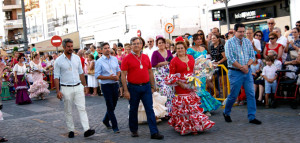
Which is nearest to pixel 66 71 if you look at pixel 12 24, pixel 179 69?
pixel 179 69

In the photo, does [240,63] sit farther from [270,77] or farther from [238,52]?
[270,77]

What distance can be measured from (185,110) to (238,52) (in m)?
1.75

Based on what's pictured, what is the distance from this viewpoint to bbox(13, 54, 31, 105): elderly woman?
50.3 feet

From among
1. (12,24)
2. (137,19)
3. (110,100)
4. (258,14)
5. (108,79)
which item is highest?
(12,24)

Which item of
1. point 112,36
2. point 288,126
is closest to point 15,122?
point 288,126

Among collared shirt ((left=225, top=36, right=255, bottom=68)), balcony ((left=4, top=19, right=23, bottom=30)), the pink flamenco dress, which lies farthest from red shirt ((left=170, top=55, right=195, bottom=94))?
balcony ((left=4, top=19, right=23, bottom=30))

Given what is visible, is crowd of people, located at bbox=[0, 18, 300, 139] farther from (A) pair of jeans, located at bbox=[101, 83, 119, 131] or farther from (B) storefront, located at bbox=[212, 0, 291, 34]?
(B) storefront, located at bbox=[212, 0, 291, 34]

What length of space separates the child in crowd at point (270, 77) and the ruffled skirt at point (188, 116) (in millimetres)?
3003

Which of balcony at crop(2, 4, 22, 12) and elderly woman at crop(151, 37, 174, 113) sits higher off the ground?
balcony at crop(2, 4, 22, 12)

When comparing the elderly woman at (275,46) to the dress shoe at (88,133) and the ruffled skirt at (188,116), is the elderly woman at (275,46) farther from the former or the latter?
the dress shoe at (88,133)

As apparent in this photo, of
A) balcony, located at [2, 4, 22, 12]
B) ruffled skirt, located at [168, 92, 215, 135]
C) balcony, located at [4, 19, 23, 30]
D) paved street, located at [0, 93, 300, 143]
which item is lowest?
paved street, located at [0, 93, 300, 143]

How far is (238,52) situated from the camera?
776cm

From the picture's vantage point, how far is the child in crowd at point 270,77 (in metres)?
9.59

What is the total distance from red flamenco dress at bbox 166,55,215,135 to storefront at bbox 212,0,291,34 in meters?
19.1
